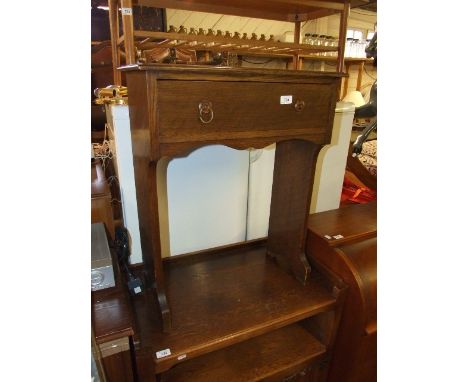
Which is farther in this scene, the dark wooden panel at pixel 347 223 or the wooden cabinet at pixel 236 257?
the dark wooden panel at pixel 347 223

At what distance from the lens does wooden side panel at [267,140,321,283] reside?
97cm

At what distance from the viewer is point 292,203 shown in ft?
3.43

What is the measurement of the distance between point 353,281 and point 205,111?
2.22 ft

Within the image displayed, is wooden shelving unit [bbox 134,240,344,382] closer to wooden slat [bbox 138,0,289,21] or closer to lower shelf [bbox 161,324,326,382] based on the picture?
lower shelf [bbox 161,324,326,382]

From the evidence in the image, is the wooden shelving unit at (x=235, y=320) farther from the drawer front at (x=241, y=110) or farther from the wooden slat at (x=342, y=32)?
the wooden slat at (x=342, y=32)

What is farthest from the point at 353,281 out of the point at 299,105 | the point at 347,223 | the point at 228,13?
the point at 228,13

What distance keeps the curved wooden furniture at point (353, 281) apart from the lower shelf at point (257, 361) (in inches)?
3.9

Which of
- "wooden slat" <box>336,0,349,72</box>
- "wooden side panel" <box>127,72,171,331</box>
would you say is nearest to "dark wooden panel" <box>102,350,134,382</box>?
"wooden side panel" <box>127,72,171,331</box>

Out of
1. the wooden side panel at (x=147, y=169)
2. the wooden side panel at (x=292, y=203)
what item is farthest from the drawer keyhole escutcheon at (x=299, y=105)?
the wooden side panel at (x=147, y=169)

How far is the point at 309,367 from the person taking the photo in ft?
3.38

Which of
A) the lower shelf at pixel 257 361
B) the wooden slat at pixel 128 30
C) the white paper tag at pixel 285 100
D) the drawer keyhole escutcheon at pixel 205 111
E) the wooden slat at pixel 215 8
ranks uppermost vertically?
the wooden slat at pixel 215 8

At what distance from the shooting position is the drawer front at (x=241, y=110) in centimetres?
63
